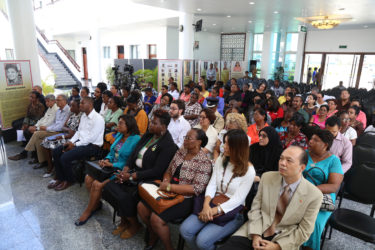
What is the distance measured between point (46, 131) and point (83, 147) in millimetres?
1287

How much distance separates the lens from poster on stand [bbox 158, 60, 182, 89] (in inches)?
373

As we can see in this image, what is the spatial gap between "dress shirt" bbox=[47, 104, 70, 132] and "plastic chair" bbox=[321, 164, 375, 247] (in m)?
4.45

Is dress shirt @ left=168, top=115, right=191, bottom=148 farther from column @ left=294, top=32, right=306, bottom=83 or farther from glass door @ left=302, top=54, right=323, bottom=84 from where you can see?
column @ left=294, top=32, right=306, bottom=83

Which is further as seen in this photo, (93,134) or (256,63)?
(256,63)

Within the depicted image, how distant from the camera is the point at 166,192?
7.98ft

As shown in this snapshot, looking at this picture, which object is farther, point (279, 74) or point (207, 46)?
point (207, 46)

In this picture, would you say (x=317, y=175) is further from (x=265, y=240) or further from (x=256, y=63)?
(x=256, y=63)

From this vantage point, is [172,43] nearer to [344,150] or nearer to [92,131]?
[92,131]

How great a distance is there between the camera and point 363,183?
105 inches

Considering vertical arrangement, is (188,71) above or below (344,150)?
above

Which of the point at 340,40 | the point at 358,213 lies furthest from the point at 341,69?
the point at 358,213

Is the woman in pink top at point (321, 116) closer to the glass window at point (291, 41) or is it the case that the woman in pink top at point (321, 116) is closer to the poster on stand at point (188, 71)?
the poster on stand at point (188, 71)

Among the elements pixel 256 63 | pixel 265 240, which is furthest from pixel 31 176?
pixel 256 63

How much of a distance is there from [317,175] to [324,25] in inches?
361
